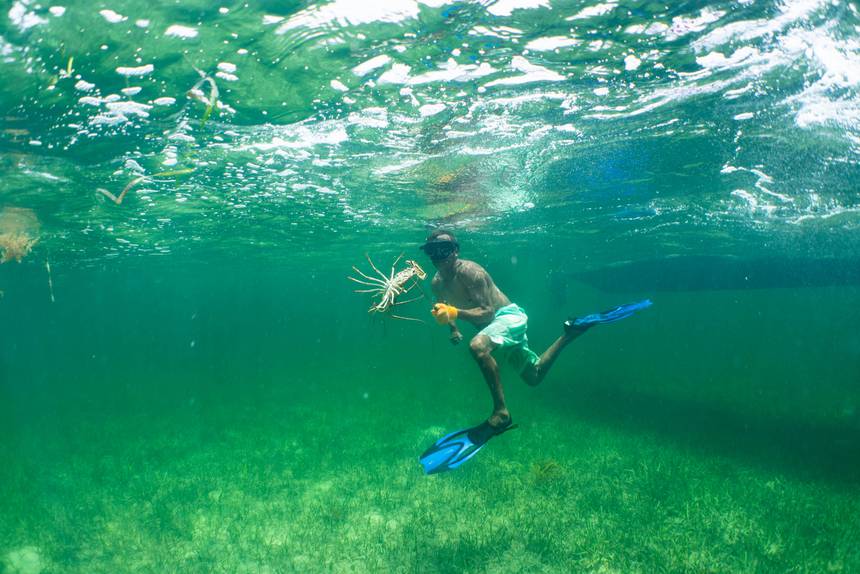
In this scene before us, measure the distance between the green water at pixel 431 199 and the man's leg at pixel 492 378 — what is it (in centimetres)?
294

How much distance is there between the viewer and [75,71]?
24.4 feet

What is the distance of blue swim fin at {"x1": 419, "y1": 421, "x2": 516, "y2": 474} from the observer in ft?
19.7

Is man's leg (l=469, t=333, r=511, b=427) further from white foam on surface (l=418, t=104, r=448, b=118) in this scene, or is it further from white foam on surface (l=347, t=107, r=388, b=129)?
white foam on surface (l=347, t=107, r=388, b=129)

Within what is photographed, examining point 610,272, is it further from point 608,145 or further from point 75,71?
point 75,71

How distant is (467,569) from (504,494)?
8.42ft

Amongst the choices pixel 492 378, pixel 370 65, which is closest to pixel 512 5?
pixel 370 65

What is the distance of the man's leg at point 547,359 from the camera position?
7473mm

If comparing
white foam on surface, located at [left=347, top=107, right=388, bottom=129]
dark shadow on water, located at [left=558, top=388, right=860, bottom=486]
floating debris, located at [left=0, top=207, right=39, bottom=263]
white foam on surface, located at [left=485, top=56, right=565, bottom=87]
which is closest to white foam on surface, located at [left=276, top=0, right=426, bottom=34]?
white foam on surface, located at [left=485, top=56, right=565, bottom=87]

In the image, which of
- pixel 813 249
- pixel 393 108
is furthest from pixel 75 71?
pixel 813 249

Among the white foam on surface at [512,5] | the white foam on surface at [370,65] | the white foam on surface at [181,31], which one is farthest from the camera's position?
the white foam on surface at [370,65]

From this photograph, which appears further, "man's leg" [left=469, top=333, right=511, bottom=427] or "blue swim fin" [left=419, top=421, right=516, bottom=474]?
"blue swim fin" [left=419, top=421, right=516, bottom=474]

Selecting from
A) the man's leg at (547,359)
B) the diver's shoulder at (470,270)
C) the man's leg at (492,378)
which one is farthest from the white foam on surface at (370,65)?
the man's leg at (547,359)

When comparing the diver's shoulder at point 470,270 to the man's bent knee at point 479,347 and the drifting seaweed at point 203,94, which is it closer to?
the man's bent knee at point 479,347

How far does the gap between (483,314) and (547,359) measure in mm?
1470
